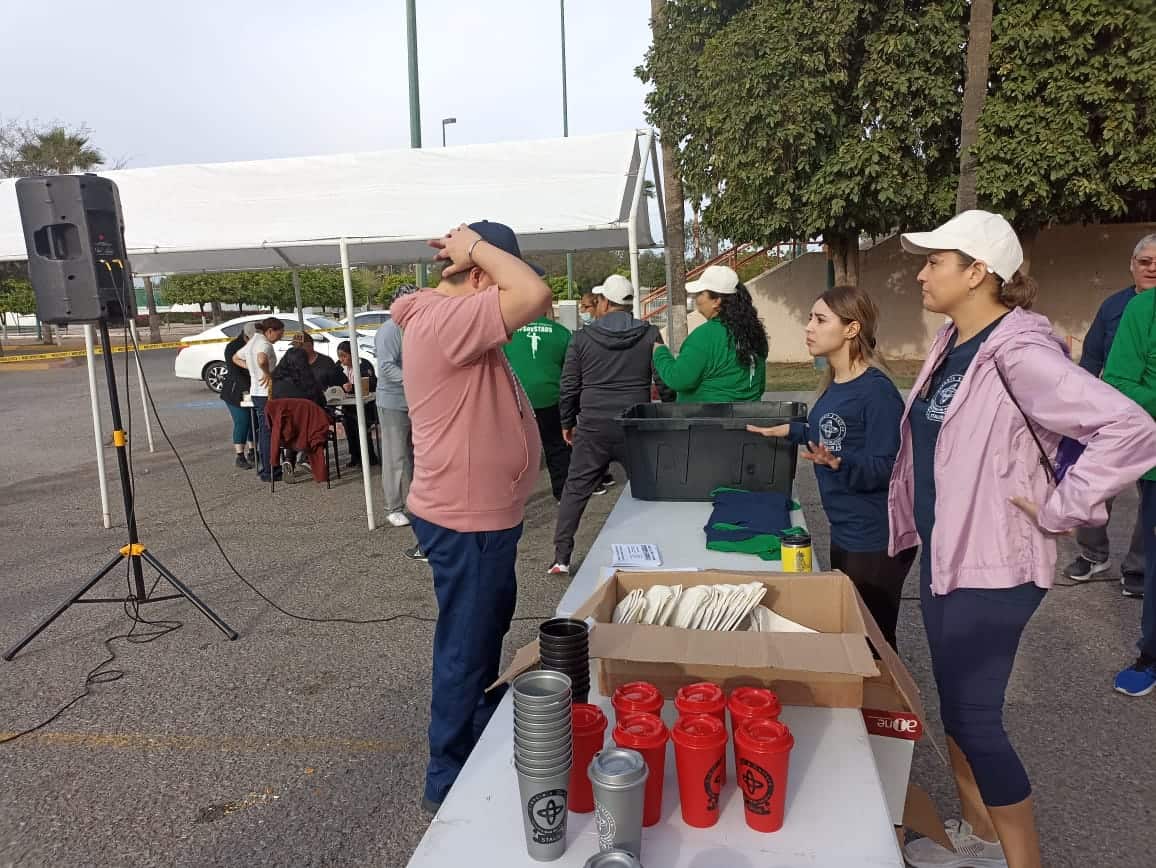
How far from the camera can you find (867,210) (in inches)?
527

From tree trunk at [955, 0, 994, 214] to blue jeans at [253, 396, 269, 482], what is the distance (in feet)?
28.3

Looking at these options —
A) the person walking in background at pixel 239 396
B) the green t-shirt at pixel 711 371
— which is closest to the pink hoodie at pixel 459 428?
the green t-shirt at pixel 711 371

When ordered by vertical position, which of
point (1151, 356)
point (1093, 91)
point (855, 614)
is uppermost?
point (1093, 91)

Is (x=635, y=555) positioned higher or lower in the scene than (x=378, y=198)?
lower

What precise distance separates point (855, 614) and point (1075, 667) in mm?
2296

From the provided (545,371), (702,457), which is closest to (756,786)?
(702,457)

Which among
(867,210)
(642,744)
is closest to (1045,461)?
(642,744)

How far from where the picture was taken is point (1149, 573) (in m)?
3.11

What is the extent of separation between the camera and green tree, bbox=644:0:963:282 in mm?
12602

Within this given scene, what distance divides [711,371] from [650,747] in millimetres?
3027

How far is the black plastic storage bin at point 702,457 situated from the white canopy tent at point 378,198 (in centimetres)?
221

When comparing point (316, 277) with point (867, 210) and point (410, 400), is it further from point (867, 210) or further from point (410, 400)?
point (410, 400)

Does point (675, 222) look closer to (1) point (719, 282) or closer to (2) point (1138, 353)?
(1) point (719, 282)

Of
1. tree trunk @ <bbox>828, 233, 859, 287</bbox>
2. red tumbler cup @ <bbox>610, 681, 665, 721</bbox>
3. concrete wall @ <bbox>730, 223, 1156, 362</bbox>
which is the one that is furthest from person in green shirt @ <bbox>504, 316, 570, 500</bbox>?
concrete wall @ <bbox>730, 223, 1156, 362</bbox>
